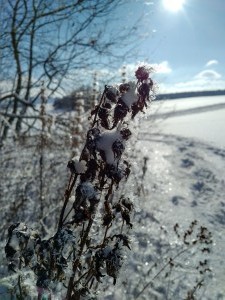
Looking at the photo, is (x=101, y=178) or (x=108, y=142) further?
(x=101, y=178)

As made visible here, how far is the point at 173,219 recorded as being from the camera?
464 centimetres

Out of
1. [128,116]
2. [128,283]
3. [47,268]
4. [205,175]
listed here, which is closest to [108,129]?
[128,116]

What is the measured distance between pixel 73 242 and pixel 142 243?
8.13ft

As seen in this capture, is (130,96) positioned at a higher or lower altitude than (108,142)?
higher

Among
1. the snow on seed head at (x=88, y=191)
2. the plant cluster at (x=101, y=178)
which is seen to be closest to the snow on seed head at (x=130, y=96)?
the plant cluster at (x=101, y=178)

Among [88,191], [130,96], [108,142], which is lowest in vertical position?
[88,191]

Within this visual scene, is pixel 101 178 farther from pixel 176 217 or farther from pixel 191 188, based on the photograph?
pixel 191 188

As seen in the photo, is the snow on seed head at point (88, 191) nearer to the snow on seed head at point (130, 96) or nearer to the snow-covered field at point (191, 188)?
the snow on seed head at point (130, 96)

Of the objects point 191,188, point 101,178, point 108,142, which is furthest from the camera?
point 191,188

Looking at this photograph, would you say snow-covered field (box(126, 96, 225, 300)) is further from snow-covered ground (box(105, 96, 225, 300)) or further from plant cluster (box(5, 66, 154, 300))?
plant cluster (box(5, 66, 154, 300))

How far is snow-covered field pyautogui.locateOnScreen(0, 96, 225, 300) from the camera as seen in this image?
10.3 feet

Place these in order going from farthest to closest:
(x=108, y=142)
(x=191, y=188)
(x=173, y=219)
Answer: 1. (x=191, y=188)
2. (x=173, y=219)
3. (x=108, y=142)

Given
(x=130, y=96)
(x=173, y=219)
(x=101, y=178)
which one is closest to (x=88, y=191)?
(x=101, y=178)

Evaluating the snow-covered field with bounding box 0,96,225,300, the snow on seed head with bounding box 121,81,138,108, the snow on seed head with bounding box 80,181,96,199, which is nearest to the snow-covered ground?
the snow-covered field with bounding box 0,96,225,300
